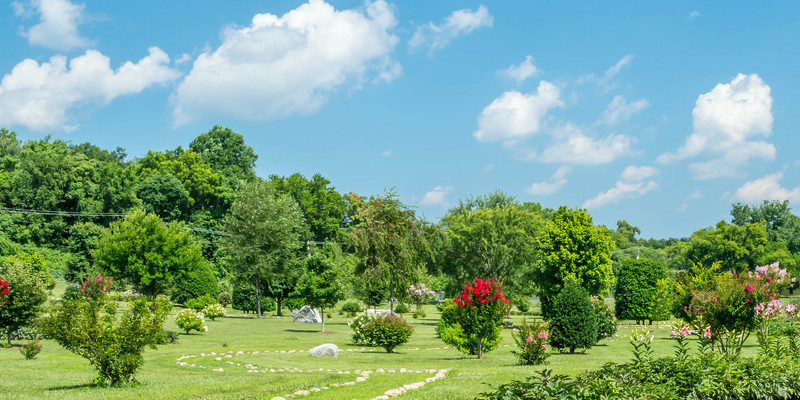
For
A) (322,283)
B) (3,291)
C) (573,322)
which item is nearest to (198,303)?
(322,283)

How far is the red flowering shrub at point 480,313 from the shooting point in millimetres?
19375

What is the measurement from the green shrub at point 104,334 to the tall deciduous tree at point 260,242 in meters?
32.9

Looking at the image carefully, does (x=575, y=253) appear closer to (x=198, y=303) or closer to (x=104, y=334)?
(x=198, y=303)

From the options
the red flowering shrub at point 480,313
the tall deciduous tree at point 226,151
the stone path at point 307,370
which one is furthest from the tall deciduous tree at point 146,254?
the tall deciduous tree at point 226,151

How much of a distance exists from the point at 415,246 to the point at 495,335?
16605mm

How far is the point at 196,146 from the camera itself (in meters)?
90.2

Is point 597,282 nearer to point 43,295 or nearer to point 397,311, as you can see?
point 397,311

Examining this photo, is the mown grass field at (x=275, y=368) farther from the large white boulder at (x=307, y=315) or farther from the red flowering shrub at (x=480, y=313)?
the large white boulder at (x=307, y=315)

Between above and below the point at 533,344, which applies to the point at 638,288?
above

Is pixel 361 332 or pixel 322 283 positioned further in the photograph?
pixel 322 283

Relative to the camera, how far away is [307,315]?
138ft

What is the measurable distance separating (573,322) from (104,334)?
48.4ft


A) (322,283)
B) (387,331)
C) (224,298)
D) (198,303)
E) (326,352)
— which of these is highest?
(322,283)

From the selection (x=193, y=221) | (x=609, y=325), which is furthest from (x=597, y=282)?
(x=193, y=221)
